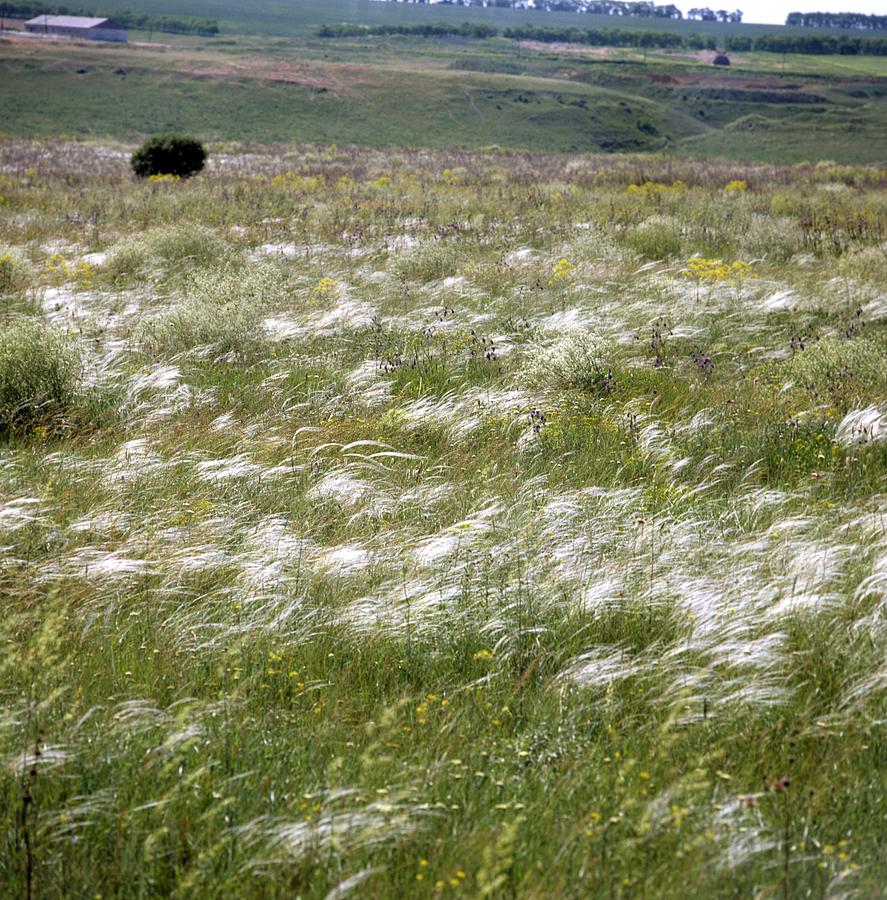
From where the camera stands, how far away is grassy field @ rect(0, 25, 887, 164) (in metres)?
50.3

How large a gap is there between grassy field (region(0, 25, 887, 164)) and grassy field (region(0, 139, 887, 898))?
42.3m

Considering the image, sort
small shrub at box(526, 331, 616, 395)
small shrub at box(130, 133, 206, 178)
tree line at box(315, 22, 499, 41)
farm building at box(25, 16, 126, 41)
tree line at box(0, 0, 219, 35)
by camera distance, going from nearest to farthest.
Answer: small shrub at box(526, 331, 616, 395) < small shrub at box(130, 133, 206, 178) < farm building at box(25, 16, 126, 41) < tree line at box(0, 0, 219, 35) < tree line at box(315, 22, 499, 41)

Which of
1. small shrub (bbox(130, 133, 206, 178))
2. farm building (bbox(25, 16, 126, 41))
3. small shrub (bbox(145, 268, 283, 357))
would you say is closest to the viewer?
small shrub (bbox(145, 268, 283, 357))

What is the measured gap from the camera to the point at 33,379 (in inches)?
212

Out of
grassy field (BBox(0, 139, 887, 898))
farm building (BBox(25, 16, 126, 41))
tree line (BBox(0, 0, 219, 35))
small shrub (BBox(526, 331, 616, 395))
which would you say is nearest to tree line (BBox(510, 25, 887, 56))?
tree line (BBox(0, 0, 219, 35))

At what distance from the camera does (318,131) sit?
170ft

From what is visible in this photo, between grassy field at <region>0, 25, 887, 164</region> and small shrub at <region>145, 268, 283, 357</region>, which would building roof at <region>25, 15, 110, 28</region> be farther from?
small shrub at <region>145, 268, 283, 357</region>

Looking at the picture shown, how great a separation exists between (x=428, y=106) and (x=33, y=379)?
60397 mm

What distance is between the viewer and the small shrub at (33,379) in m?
5.26

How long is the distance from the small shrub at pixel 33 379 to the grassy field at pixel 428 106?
43719mm

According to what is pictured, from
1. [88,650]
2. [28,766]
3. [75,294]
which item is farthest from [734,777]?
[75,294]

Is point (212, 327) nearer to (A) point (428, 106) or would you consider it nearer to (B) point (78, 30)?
(A) point (428, 106)

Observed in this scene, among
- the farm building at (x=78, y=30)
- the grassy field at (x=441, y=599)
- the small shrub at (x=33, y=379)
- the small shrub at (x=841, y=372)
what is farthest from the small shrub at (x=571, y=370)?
the farm building at (x=78, y=30)

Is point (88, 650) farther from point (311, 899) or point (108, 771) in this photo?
point (311, 899)
